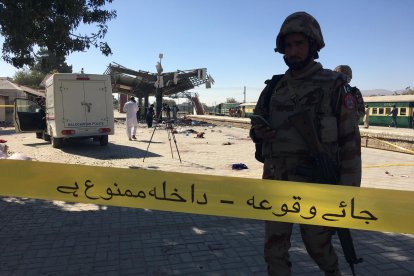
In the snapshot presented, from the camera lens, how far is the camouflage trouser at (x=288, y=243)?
7.95 feet

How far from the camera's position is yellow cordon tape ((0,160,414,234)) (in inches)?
89.4

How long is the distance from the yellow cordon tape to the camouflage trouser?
14 centimetres

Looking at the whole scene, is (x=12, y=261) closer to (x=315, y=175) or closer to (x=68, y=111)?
(x=315, y=175)

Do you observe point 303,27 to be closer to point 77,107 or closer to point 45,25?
point 45,25

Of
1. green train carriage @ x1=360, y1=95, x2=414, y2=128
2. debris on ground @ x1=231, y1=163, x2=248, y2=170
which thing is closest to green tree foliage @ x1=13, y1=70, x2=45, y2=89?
green train carriage @ x1=360, y1=95, x2=414, y2=128

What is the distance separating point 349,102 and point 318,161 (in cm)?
41

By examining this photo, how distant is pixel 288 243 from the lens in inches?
97.9

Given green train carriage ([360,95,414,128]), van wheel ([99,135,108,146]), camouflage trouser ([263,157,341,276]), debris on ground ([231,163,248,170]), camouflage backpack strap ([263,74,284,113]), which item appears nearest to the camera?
camouflage trouser ([263,157,341,276])

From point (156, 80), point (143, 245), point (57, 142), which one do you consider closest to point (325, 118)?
point (143, 245)

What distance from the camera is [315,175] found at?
2.40m

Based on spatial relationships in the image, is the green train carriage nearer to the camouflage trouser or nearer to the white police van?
the white police van

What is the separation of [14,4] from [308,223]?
5035 millimetres

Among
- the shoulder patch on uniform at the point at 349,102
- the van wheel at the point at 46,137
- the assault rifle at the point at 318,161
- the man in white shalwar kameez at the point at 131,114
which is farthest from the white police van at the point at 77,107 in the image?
the shoulder patch on uniform at the point at 349,102

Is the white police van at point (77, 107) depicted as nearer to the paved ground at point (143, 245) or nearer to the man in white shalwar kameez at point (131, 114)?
the man in white shalwar kameez at point (131, 114)
